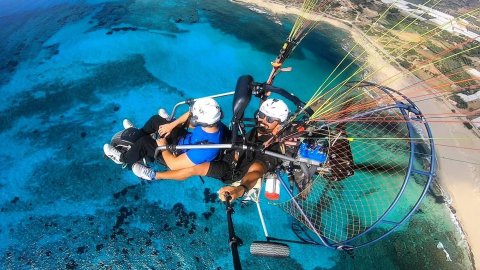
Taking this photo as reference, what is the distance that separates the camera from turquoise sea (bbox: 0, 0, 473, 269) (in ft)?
29.2

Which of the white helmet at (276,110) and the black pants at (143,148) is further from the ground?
the white helmet at (276,110)

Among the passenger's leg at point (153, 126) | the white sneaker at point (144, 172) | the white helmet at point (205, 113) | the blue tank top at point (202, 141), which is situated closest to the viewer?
the white helmet at point (205, 113)

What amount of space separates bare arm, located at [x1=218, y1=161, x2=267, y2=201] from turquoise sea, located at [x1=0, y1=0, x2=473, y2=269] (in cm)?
517

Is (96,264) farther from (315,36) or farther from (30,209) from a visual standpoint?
(315,36)

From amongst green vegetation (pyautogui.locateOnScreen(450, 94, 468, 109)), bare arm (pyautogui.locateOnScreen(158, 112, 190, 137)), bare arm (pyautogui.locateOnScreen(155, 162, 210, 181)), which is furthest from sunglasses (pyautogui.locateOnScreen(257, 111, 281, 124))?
green vegetation (pyautogui.locateOnScreen(450, 94, 468, 109))

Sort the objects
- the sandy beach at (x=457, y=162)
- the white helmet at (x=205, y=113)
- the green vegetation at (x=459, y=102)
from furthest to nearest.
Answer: the green vegetation at (x=459, y=102) → the sandy beach at (x=457, y=162) → the white helmet at (x=205, y=113)

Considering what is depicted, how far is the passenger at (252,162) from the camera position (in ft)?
15.0

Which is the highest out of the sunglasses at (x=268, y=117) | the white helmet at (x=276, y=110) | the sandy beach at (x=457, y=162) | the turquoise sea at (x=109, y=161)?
the white helmet at (x=276, y=110)

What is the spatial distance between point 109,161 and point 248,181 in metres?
7.57

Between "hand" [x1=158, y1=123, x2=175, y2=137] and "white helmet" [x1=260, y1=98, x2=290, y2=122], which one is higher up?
"white helmet" [x1=260, y1=98, x2=290, y2=122]

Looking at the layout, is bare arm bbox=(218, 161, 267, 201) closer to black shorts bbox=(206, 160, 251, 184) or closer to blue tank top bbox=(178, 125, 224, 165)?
black shorts bbox=(206, 160, 251, 184)

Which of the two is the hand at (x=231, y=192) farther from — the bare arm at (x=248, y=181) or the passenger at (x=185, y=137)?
the passenger at (x=185, y=137)

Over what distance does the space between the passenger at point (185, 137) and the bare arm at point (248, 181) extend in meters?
0.58

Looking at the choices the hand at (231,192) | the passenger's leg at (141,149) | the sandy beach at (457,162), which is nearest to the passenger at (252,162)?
the passenger's leg at (141,149)
